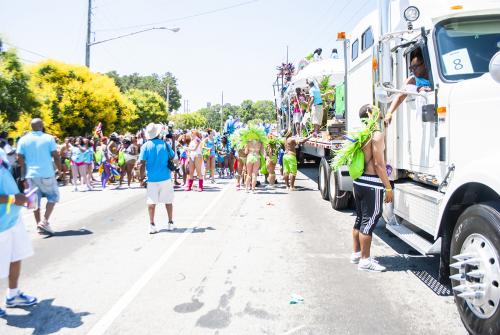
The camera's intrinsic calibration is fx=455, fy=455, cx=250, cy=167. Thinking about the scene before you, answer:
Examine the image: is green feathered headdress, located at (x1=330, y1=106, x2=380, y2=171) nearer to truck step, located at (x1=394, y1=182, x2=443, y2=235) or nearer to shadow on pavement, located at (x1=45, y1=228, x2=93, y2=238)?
A: truck step, located at (x1=394, y1=182, x2=443, y2=235)

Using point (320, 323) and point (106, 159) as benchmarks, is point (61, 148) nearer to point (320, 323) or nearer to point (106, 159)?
point (106, 159)

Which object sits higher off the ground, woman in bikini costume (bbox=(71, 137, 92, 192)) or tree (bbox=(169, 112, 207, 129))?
tree (bbox=(169, 112, 207, 129))

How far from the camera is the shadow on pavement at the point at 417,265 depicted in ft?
16.1

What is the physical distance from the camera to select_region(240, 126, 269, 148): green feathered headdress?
12.6 meters

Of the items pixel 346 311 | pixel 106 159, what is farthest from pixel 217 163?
pixel 346 311

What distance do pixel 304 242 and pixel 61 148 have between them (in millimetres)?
12322

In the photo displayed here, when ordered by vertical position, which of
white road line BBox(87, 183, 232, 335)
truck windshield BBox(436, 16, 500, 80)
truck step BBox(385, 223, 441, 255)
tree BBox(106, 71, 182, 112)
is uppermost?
tree BBox(106, 71, 182, 112)

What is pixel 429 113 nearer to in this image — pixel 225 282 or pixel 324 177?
pixel 225 282

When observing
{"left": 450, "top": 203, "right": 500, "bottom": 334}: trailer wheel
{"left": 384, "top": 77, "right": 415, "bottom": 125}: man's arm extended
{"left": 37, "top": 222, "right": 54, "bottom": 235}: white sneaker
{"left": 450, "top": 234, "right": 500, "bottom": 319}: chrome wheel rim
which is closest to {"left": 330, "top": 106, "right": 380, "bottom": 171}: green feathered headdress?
{"left": 384, "top": 77, "right": 415, "bottom": 125}: man's arm extended

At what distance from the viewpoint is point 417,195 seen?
5074 mm

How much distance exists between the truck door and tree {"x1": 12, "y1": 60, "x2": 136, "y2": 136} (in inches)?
930

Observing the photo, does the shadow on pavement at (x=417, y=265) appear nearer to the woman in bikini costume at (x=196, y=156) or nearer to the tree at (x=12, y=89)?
the woman in bikini costume at (x=196, y=156)

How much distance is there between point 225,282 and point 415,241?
84.3 inches

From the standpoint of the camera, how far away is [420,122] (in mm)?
5375
